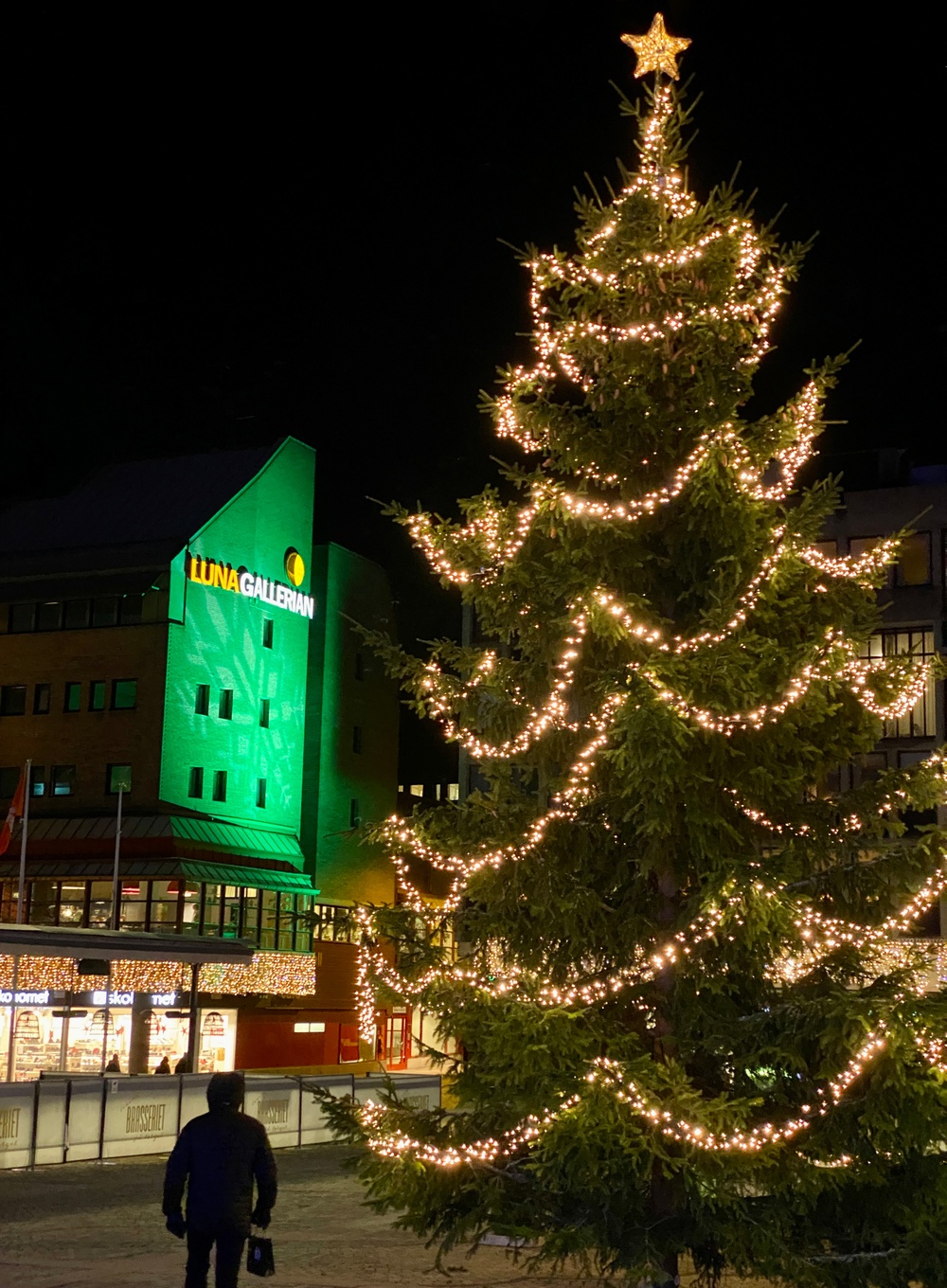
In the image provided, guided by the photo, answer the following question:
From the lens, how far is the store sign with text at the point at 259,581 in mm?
66625

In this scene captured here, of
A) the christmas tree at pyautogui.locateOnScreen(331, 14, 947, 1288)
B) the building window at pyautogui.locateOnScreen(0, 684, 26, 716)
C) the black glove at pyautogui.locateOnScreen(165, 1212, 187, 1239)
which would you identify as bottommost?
the black glove at pyautogui.locateOnScreen(165, 1212, 187, 1239)

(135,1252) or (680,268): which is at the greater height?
(680,268)

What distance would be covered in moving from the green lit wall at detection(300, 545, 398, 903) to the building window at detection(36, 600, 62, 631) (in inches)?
482

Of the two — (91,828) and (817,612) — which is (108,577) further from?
(817,612)

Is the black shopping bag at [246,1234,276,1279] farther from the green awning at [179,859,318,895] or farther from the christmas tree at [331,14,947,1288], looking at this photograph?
the green awning at [179,859,318,895]

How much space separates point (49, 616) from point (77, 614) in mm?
1428

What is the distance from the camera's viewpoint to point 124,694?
214 ft

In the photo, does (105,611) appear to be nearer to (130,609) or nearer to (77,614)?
(130,609)

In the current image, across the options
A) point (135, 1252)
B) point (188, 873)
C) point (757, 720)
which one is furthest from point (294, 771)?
point (757, 720)

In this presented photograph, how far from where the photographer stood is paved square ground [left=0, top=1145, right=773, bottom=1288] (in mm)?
15375

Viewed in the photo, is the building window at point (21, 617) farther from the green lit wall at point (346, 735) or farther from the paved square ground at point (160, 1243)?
the paved square ground at point (160, 1243)

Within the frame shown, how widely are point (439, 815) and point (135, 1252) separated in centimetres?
633

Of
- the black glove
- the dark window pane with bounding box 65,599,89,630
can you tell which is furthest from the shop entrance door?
the black glove

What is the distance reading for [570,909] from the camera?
45.5 ft
